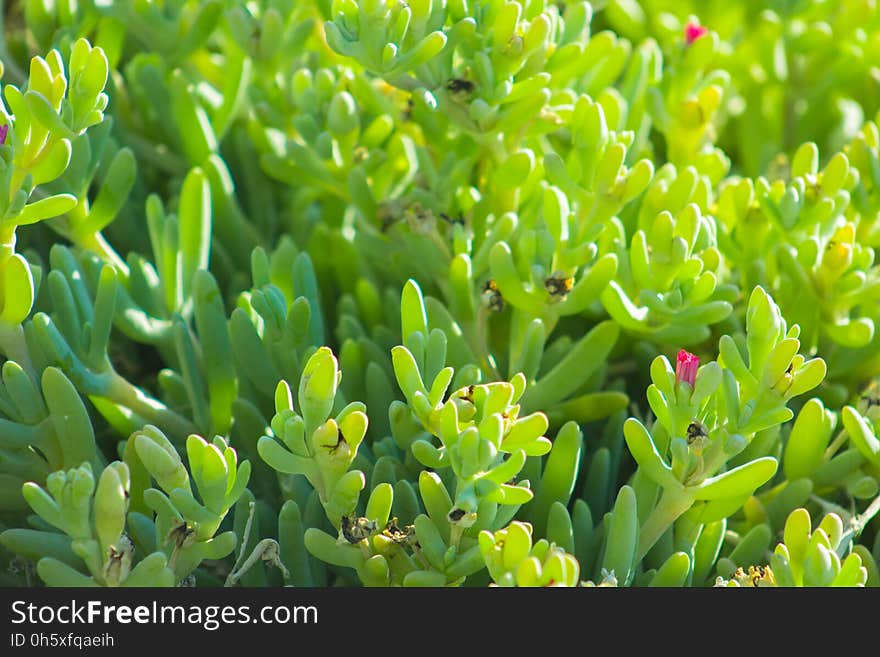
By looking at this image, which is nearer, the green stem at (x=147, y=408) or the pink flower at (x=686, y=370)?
the pink flower at (x=686, y=370)

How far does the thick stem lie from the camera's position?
30.2 inches

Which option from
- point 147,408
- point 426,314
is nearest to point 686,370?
point 426,314

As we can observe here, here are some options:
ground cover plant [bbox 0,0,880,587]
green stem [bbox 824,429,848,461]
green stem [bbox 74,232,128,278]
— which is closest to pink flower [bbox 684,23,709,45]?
ground cover plant [bbox 0,0,880,587]

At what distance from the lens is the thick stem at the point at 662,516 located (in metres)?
0.77

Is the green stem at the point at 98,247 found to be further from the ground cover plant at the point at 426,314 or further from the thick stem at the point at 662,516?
the thick stem at the point at 662,516

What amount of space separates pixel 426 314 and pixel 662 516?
0.25 m

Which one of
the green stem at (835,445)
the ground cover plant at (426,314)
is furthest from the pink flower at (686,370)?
the green stem at (835,445)

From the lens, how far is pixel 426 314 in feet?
2.91

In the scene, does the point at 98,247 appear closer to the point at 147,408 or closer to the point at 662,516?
the point at 147,408

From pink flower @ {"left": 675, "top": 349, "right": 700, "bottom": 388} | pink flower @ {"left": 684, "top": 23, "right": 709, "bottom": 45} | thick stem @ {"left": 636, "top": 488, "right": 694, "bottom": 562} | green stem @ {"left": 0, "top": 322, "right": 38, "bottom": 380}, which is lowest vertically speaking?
thick stem @ {"left": 636, "top": 488, "right": 694, "bottom": 562}

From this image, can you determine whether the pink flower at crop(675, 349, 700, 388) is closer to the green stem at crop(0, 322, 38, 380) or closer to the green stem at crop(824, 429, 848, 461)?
the green stem at crop(824, 429, 848, 461)

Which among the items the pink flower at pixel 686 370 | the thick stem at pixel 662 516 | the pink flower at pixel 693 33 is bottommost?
the thick stem at pixel 662 516

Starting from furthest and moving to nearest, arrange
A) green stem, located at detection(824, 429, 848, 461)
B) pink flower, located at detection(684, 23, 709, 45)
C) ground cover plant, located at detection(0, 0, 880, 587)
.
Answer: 1. pink flower, located at detection(684, 23, 709, 45)
2. green stem, located at detection(824, 429, 848, 461)
3. ground cover plant, located at detection(0, 0, 880, 587)

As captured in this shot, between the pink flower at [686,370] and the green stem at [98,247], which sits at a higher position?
the pink flower at [686,370]
